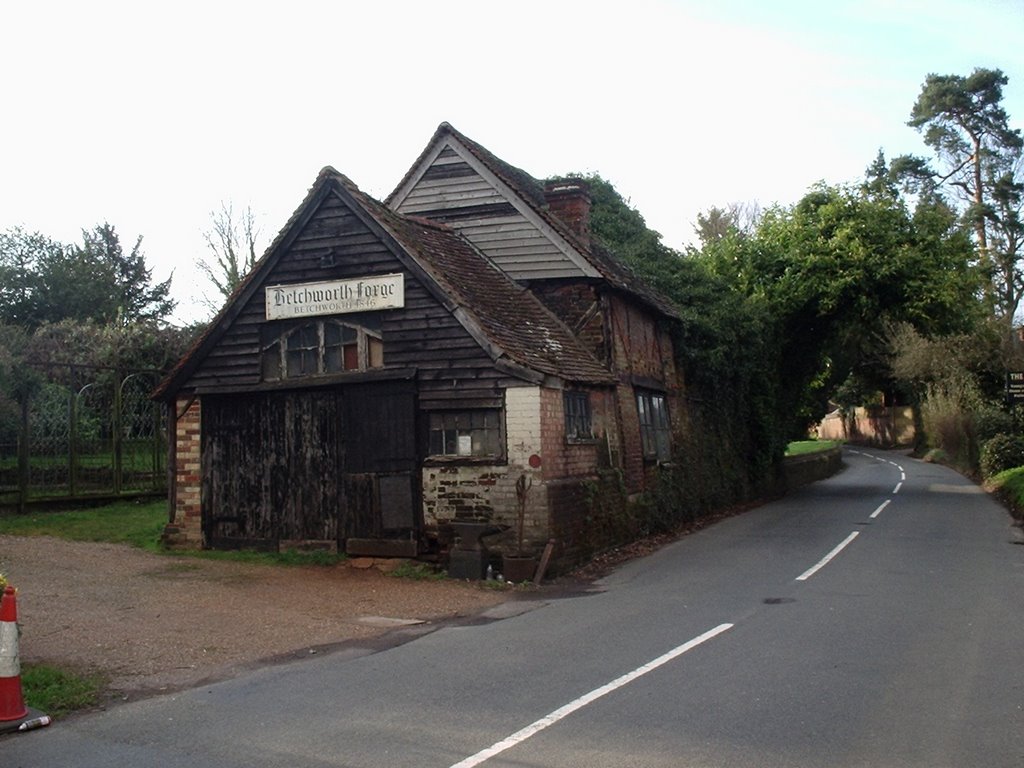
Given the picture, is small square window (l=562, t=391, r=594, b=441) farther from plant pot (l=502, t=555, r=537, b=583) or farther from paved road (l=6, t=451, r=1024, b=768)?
paved road (l=6, t=451, r=1024, b=768)

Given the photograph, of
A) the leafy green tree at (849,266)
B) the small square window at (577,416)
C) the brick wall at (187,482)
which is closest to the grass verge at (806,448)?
the leafy green tree at (849,266)

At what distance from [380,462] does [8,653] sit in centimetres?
875

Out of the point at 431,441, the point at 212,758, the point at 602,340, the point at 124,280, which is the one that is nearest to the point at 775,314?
the point at 602,340

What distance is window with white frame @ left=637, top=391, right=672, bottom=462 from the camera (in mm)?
20234

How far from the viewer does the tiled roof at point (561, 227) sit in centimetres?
1911

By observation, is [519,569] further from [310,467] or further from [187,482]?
[187,482]

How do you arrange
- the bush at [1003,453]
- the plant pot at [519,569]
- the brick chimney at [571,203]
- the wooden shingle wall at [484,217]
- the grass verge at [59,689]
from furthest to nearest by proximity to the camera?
1. the bush at [1003,453]
2. the brick chimney at [571,203]
3. the wooden shingle wall at [484,217]
4. the plant pot at [519,569]
5. the grass verge at [59,689]

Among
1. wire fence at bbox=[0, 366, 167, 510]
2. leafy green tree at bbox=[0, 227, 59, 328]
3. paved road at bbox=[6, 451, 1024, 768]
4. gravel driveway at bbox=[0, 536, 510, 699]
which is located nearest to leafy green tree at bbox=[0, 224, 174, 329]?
leafy green tree at bbox=[0, 227, 59, 328]

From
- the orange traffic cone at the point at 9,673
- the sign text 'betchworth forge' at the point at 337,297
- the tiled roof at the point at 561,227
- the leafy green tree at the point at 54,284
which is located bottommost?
the orange traffic cone at the point at 9,673

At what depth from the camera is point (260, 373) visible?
54.5ft

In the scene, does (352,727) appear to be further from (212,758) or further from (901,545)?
(901,545)

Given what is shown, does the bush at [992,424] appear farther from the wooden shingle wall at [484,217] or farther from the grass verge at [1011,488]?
the wooden shingle wall at [484,217]

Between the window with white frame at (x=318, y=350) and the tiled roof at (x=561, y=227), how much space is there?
15.8 ft

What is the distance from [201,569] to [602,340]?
8071mm
